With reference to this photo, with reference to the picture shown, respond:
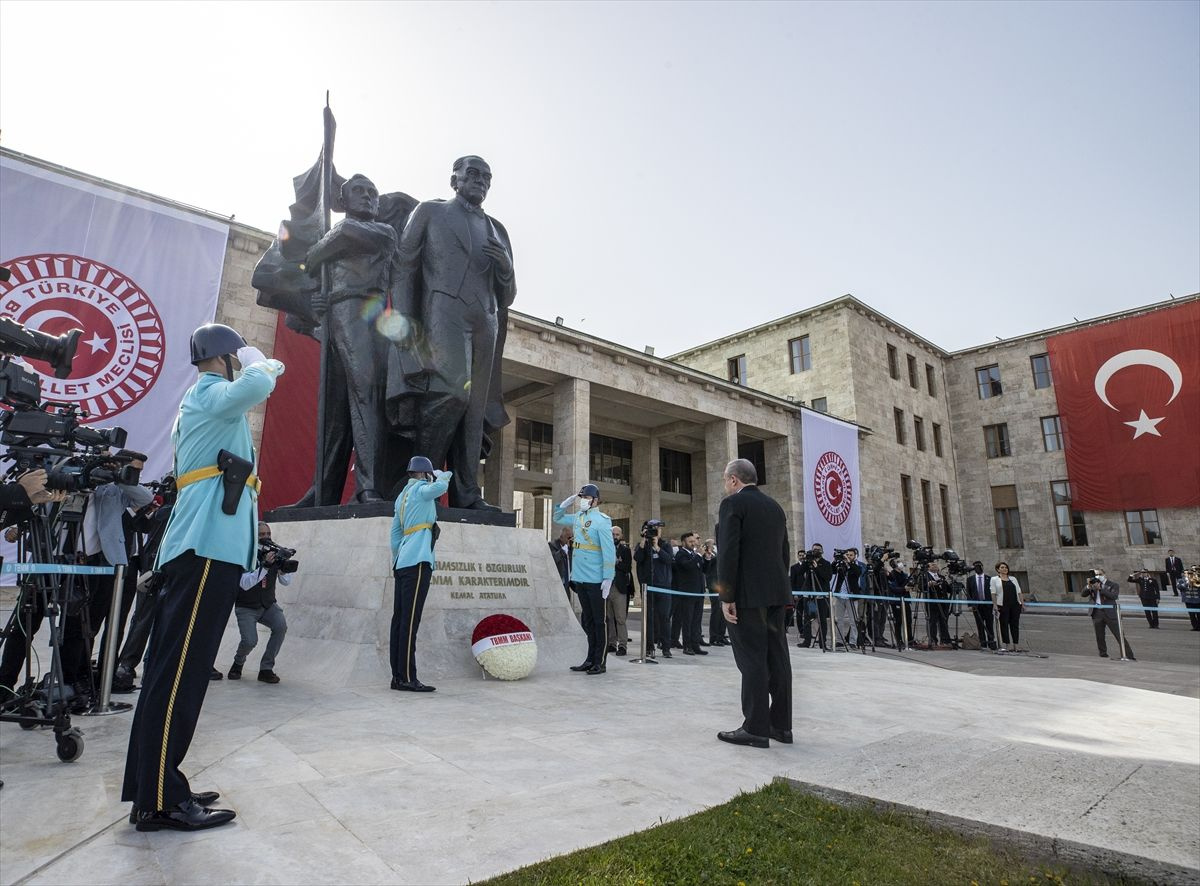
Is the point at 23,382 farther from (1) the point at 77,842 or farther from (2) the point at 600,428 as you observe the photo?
(2) the point at 600,428

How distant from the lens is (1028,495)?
1421 inches

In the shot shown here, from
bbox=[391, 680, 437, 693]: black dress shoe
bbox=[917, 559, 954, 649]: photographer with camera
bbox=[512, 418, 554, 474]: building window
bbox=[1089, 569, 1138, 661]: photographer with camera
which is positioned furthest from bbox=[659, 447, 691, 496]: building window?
bbox=[391, 680, 437, 693]: black dress shoe

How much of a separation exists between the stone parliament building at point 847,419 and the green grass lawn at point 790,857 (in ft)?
60.5

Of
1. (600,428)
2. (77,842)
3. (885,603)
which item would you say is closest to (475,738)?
(77,842)

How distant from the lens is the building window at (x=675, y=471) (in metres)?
33.8

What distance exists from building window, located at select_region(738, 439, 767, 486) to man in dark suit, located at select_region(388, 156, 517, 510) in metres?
24.5

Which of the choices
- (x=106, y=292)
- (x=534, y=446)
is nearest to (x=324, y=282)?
(x=106, y=292)

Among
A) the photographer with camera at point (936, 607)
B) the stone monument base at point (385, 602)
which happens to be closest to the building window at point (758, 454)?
the photographer with camera at point (936, 607)

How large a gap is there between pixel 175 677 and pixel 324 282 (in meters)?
6.07

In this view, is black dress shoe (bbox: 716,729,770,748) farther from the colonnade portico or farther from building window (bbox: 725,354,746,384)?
building window (bbox: 725,354,746,384)

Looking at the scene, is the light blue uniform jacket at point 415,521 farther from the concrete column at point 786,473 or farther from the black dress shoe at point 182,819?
the concrete column at point 786,473

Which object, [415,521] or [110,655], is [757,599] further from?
[110,655]

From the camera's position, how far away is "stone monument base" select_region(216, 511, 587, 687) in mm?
5832

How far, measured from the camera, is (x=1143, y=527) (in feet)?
103
